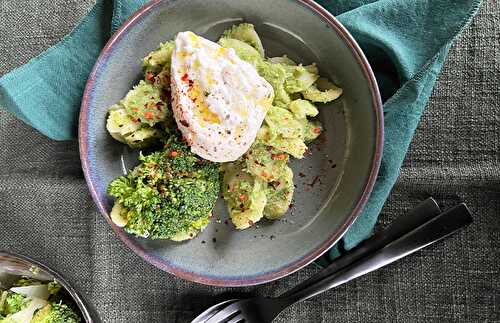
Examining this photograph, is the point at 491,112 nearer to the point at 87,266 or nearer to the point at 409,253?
the point at 409,253

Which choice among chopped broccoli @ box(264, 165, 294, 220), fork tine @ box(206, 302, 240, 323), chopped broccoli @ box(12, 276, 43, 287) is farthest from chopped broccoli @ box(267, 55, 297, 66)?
chopped broccoli @ box(12, 276, 43, 287)

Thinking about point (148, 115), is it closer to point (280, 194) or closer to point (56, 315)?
point (280, 194)

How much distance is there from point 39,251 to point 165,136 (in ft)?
2.03

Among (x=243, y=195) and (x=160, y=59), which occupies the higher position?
(x=160, y=59)

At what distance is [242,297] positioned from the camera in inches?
77.5

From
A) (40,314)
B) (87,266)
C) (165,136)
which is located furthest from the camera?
(87,266)

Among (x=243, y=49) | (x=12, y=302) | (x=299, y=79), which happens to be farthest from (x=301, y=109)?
(x=12, y=302)

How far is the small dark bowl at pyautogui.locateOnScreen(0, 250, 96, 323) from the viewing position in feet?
5.95

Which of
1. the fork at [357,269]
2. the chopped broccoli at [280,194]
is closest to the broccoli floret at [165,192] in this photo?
the chopped broccoli at [280,194]

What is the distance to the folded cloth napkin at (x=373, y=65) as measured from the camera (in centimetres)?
174

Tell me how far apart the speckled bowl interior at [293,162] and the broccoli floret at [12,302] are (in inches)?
15.2

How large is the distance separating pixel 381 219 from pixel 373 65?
45cm

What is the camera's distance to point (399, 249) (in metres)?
1.85

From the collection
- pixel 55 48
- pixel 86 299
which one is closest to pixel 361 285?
pixel 86 299
